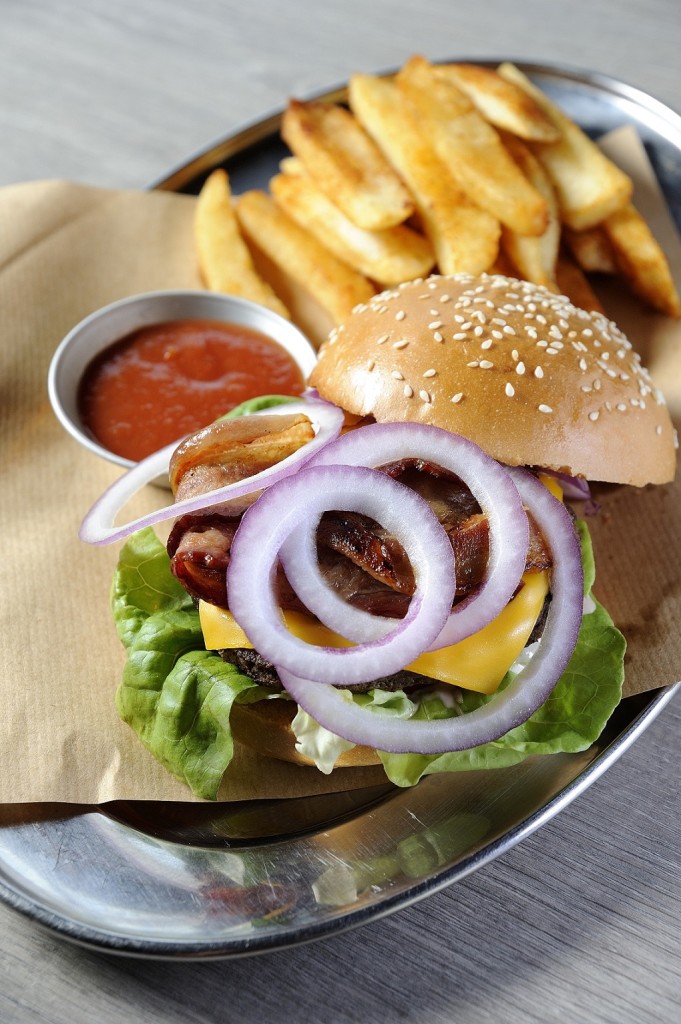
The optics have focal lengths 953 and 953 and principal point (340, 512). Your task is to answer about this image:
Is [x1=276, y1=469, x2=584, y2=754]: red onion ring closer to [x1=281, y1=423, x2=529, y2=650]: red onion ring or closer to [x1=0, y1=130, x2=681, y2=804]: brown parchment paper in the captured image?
[x1=281, y1=423, x2=529, y2=650]: red onion ring

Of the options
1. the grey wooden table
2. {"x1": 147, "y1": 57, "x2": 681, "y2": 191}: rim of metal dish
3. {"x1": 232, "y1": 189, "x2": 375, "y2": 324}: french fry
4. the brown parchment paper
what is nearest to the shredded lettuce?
the brown parchment paper

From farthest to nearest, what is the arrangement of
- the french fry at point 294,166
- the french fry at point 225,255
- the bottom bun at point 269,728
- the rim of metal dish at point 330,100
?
1. the rim of metal dish at point 330,100
2. the french fry at point 294,166
3. the french fry at point 225,255
4. the bottom bun at point 269,728

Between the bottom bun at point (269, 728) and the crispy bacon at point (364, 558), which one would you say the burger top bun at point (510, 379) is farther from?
the bottom bun at point (269, 728)

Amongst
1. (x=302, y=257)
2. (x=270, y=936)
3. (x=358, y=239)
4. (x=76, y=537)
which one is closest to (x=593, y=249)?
(x=358, y=239)

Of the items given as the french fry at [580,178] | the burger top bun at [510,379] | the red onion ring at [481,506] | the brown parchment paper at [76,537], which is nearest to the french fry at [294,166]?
the brown parchment paper at [76,537]

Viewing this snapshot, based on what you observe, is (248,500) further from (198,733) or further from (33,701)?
(33,701)

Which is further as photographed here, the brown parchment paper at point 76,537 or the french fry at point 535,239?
the french fry at point 535,239

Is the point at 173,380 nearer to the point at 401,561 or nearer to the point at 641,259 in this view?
the point at 401,561

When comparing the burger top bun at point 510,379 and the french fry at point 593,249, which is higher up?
the french fry at point 593,249
